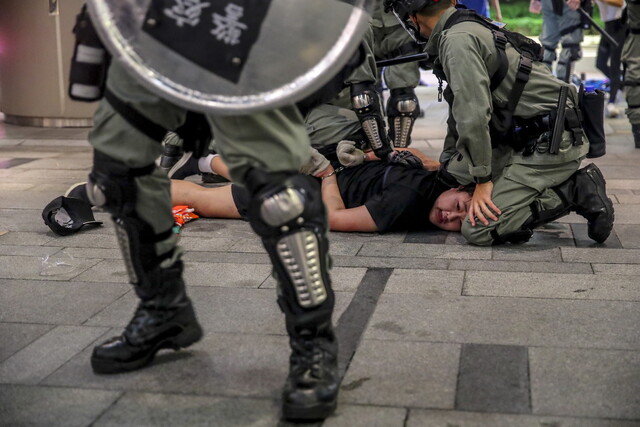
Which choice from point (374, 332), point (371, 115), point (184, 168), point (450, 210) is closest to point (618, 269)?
point (450, 210)

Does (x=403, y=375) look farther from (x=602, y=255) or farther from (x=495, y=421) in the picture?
(x=602, y=255)

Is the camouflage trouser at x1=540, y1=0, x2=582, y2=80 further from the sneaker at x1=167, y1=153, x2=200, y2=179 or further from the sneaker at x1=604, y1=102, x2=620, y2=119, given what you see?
the sneaker at x1=167, y1=153, x2=200, y2=179

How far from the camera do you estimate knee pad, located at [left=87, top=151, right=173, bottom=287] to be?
2.56m

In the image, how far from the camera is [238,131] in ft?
7.59

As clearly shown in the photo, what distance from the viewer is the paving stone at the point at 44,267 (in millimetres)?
3780

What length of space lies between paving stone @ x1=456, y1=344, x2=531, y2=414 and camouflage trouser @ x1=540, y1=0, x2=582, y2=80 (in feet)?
25.0

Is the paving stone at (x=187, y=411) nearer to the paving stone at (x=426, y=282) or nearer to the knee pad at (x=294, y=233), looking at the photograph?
the knee pad at (x=294, y=233)

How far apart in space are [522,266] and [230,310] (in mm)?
1256

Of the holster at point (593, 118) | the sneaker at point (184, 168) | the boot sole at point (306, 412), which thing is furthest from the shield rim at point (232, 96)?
the sneaker at point (184, 168)

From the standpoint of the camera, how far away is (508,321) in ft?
10.2

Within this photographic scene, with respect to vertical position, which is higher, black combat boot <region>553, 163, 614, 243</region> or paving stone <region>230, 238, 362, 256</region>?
black combat boot <region>553, 163, 614, 243</region>

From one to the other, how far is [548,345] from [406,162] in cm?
205

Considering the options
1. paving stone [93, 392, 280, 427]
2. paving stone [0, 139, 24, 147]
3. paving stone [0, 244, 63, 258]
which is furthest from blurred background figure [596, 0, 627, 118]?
paving stone [93, 392, 280, 427]

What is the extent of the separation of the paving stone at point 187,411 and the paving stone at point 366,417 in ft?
0.49
